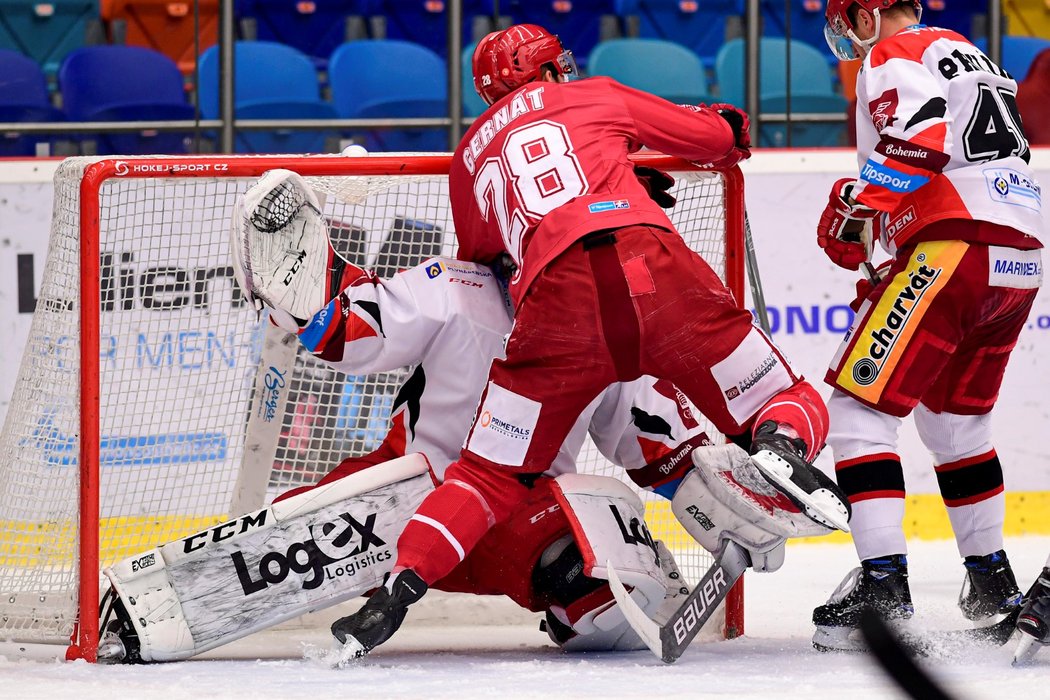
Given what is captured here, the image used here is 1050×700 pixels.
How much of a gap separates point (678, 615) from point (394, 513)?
0.56m

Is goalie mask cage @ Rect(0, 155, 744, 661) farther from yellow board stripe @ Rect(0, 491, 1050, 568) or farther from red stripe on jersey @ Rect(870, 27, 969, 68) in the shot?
red stripe on jersey @ Rect(870, 27, 969, 68)

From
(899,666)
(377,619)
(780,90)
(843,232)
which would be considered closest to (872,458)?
(843,232)

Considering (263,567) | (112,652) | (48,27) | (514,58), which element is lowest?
(112,652)

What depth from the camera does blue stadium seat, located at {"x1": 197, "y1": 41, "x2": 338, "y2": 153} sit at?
176 inches

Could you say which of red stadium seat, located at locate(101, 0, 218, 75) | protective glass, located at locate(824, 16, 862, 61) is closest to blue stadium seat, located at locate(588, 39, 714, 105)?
red stadium seat, located at locate(101, 0, 218, 75)

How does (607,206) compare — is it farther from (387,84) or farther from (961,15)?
(961,15)

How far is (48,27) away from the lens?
462cm

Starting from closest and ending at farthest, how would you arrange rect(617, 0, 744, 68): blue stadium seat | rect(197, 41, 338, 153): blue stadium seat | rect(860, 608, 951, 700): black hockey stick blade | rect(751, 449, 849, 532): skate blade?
rect(860, 608, 951, 700): black hockey stick blade < rect(751, 449, 849, 532): skate blade < rect(197, 41, 338, 153): blue stadium seat < rect(617, 0, 744, 68): blue stadium seat

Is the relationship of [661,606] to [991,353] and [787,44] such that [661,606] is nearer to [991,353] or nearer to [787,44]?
[991,353]

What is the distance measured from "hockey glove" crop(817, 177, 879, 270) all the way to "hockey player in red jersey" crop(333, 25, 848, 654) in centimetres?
38

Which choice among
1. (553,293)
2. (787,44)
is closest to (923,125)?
(553,293)

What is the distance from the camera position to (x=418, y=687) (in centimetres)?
210

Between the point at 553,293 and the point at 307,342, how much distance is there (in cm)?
49

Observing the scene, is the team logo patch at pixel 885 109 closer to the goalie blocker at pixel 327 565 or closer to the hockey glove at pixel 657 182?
the hockey glove at pixel 657 182
